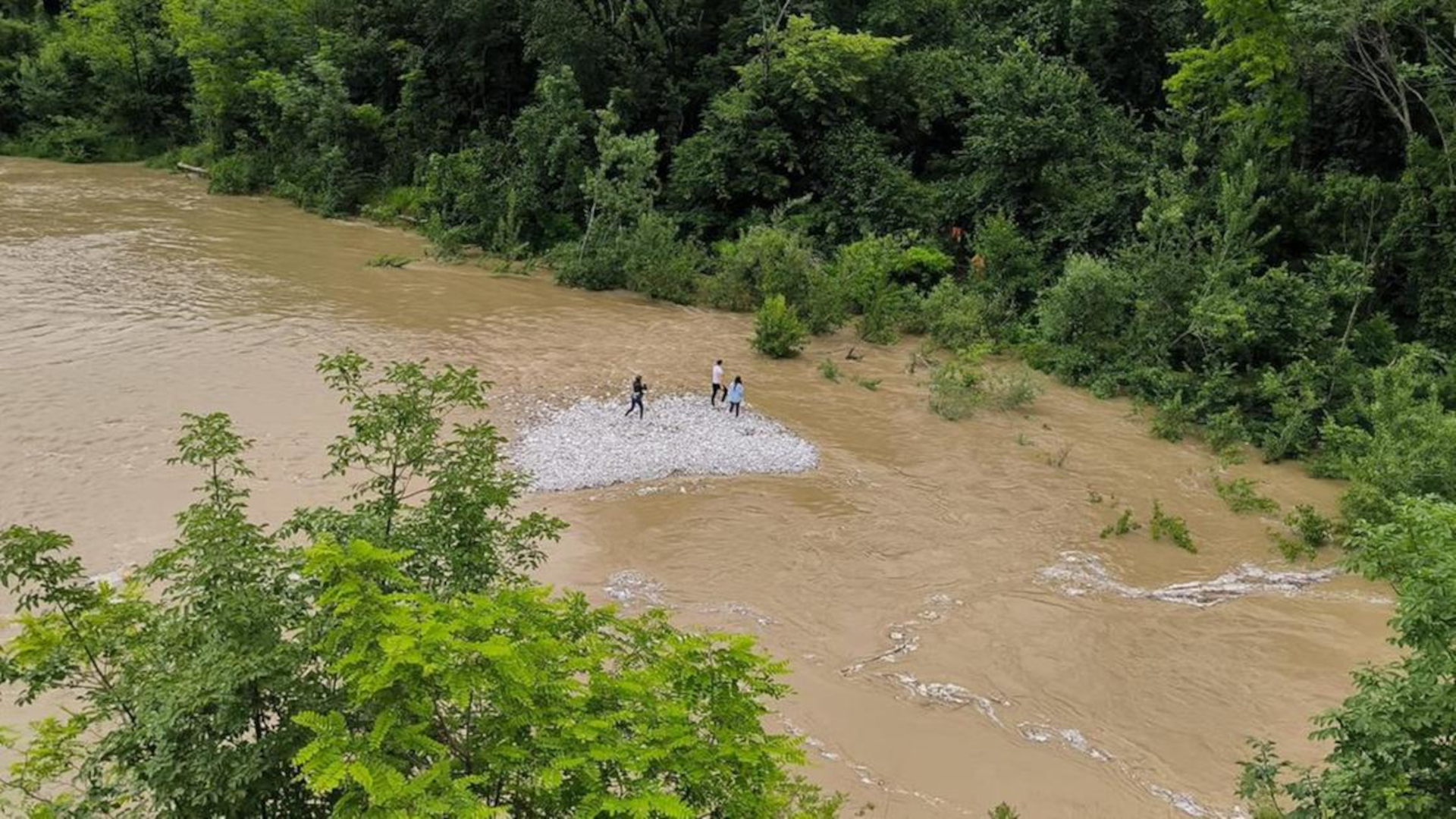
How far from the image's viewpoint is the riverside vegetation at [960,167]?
21625 millimetres

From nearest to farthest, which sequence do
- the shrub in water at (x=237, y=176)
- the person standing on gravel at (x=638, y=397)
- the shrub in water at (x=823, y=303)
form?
the person standing on gravel at (x=638, y=397), the shrub in water at (x=823, y=303), the shrub in water at (x=237, y=176)

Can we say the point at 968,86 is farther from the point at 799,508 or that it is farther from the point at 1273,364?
the point at 799,508

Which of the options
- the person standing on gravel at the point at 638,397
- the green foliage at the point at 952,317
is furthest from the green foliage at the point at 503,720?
the green foliage at the point at 952,317

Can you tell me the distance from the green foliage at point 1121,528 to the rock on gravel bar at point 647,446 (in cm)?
542

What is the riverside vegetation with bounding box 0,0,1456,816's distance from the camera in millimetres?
21625

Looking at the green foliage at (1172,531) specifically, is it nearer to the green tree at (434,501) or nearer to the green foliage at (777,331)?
the green foliage at (777,331)

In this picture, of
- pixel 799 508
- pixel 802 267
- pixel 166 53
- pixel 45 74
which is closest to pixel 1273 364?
pixel 802 267

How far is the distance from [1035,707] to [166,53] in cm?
5271

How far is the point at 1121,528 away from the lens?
16.1 m

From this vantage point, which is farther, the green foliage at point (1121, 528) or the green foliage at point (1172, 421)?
the green foliage at point (1172, 421)

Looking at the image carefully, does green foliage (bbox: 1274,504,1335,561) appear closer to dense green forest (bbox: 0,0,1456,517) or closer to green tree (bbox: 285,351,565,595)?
dense green forest (bbox: 0,0,1456,517)

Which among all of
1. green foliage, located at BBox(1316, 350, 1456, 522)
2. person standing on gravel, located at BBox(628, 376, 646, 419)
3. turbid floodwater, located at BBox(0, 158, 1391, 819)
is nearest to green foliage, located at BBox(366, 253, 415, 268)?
turbid floodwater, located at BBox(0, 158, 1391, 819)

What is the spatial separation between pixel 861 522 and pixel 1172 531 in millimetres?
5415

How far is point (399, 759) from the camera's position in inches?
177
